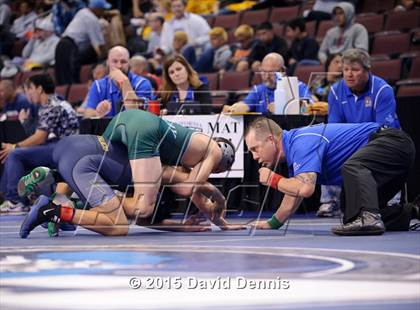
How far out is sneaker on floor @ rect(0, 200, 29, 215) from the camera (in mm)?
10086

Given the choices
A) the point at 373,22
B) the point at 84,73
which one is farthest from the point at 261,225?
the point at 84,73

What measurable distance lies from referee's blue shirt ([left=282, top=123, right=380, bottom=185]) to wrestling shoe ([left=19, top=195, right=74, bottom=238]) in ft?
4.90

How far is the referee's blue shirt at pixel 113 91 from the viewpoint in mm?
9872

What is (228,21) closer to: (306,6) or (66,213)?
(306,6)

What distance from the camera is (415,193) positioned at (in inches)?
349

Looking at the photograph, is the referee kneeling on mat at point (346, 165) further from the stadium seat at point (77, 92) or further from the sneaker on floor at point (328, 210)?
the stadium seat at point (77, 92)

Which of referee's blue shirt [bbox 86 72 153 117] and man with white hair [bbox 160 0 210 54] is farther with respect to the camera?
man with white hair [bbox 160 0 210 54]

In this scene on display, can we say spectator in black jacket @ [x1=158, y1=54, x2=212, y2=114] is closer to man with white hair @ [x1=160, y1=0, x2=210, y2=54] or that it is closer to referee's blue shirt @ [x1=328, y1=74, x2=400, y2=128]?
referee's blue shirt @ [x1=328, y1=74, x2=400, y2=128]

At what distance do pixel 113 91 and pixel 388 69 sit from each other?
3.13 m

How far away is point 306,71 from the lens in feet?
38.3

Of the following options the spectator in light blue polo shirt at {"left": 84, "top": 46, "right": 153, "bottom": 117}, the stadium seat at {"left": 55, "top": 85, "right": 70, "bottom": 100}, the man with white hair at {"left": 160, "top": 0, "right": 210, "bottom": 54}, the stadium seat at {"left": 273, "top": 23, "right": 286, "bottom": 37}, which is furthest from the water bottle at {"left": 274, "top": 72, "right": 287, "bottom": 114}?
the stadium seat at {"left": 55, "top": 85, "right": 70, "bottom": 100}

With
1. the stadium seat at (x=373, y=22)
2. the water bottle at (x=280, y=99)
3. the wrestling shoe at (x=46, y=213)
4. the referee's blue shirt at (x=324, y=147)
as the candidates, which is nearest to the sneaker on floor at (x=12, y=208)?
the water bottle at (x=280, y=99)

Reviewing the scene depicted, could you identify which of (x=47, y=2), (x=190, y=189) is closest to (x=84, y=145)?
(x=190, y=189)

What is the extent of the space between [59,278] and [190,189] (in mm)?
2747
